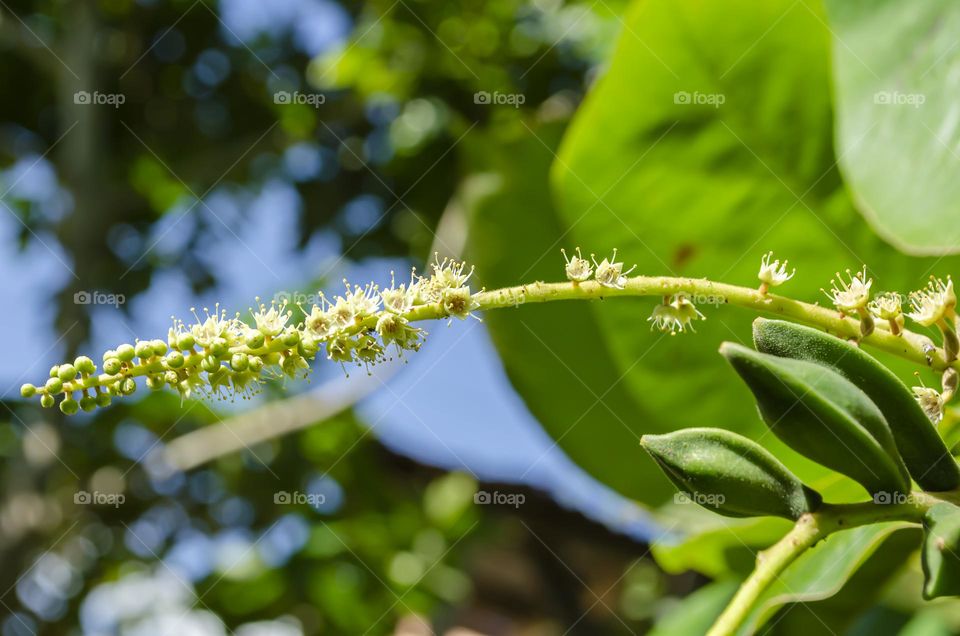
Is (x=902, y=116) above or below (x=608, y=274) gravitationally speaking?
above

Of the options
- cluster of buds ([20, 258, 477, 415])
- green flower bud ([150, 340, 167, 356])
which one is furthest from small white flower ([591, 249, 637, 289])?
green flower bud ([150, 340, 167, 356])

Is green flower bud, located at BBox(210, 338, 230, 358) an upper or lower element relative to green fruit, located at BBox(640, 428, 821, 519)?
upper

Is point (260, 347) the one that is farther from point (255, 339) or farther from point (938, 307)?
point (938, 307)

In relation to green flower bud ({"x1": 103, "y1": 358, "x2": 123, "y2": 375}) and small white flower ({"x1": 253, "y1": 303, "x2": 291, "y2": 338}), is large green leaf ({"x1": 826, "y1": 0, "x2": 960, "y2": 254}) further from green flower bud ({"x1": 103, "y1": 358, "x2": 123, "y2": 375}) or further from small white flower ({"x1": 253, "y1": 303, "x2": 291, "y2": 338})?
green flower bud ({"x1": 103, "y1": 358, "x2": 123, "y2": 375})

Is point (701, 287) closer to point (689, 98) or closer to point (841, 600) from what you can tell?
point (689, 98)

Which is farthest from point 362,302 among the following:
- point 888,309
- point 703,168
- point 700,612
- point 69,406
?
point 700,612

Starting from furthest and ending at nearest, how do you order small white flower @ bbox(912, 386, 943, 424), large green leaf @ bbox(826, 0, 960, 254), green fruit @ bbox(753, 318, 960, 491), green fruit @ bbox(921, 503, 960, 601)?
large green leaf @ bbox(826, 0, 960, 254) < small white flower @ bbox(912, 386, 943, 424) < green fruit @ bbox(753, 318, 960, 491) < green fruit @ bbox(921, 503, 960, 601)
